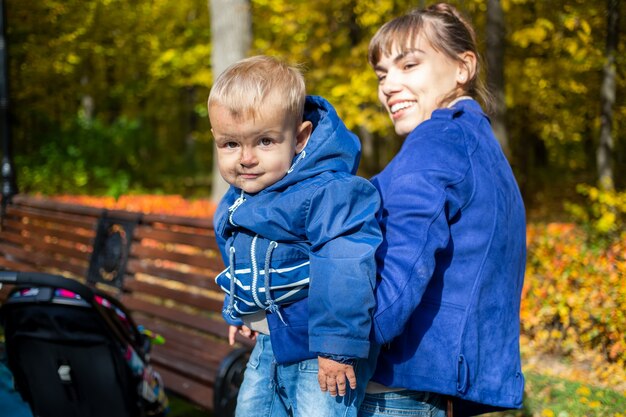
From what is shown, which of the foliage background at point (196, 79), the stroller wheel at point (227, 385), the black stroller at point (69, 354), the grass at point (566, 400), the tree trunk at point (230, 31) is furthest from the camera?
the tree trunk at point (230, 31)

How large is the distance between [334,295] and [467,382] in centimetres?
46

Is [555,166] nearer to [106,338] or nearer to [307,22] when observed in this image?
[307,22]

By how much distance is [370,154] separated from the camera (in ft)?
56.9

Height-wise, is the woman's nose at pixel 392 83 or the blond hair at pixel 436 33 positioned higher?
the blond hair at pixel 436 33

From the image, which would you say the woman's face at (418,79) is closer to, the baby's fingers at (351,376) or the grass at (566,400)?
the baby's fingers at (351,376)

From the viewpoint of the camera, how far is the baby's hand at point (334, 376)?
182 centimetres

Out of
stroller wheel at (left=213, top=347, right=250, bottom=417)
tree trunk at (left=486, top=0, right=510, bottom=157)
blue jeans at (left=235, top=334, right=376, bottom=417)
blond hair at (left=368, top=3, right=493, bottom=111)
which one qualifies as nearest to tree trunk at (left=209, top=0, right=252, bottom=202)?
tree trunk at (left=486, top=0, right=510, bottom=157)

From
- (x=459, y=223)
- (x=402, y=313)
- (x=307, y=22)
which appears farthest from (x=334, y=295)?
(x=307, y=22)

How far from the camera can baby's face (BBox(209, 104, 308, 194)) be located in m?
1.95

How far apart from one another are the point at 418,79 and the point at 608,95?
936 centimetres

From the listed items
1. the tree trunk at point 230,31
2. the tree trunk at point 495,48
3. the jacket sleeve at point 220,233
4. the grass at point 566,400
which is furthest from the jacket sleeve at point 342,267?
the tree trunk at point 230,31

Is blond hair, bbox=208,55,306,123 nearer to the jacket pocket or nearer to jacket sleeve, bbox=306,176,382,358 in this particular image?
jacket sleeve, bbox=306,176,382,358

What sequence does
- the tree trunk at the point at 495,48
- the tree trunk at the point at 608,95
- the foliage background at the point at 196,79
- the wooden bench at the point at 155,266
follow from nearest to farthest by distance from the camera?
the wooden bench at the point at 155,266 < the tree trunk at the point at 608,95 < the tree trunk at the point at 495,48 < the foliage background at the point at 196,79

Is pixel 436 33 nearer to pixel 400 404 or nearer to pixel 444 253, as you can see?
pixel 444 253
